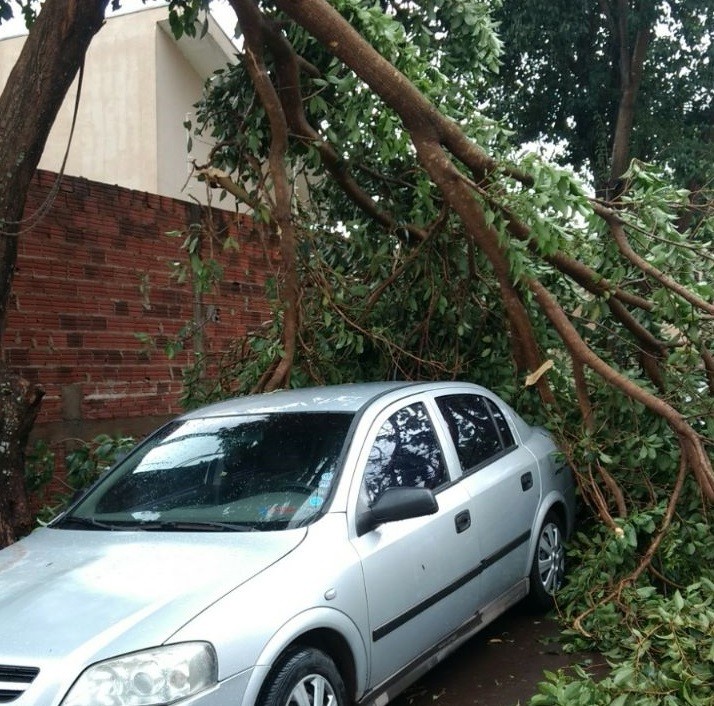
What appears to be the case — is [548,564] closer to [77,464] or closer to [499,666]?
[499,666]

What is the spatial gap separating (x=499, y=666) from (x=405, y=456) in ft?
4.48

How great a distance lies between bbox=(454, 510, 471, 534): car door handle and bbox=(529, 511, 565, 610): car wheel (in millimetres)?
1037

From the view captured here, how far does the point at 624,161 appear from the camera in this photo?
1315 cm

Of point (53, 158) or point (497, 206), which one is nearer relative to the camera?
point (497, 206)

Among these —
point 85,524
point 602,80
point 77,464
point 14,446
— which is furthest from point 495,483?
point 602,80

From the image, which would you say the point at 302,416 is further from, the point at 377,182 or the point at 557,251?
the point at 377,182

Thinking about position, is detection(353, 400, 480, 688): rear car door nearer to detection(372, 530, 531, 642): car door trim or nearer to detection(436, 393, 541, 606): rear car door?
detection(372, 530, 531, 642): car door trim

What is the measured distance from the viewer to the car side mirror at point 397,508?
3865mm

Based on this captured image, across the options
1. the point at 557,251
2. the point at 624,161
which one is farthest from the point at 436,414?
the point at 624,161

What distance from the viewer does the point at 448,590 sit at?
4375 millimetres

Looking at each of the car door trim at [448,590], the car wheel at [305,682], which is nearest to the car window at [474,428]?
the car door trim at [448,590]

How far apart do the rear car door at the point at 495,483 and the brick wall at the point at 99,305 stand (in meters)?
2.36

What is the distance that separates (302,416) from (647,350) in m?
3.02

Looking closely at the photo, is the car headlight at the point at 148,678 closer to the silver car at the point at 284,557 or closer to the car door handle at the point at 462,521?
the silver car at the point at 284,557
